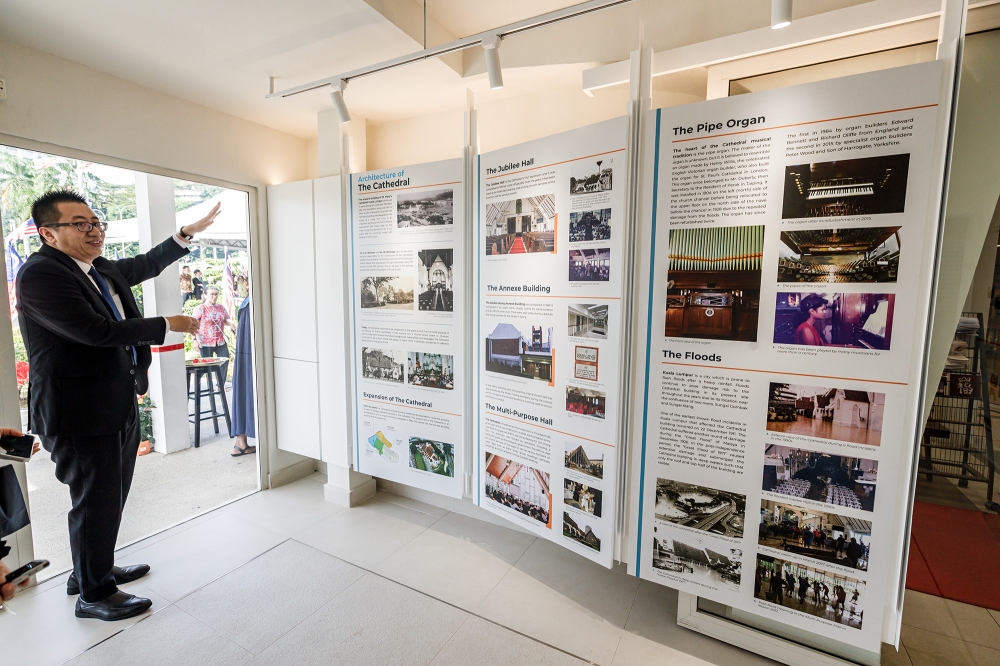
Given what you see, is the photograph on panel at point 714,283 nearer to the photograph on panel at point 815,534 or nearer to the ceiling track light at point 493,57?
the photograph on panel at point 815,534

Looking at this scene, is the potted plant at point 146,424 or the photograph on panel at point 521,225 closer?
the photograph on panel at point 521,225

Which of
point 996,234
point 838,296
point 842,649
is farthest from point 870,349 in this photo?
point 842,649

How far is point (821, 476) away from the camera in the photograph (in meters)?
1.78

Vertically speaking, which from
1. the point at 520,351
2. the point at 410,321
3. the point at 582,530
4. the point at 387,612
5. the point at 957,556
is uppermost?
the point at 410,321

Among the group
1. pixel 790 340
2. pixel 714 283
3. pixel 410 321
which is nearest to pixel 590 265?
pixel 714 283

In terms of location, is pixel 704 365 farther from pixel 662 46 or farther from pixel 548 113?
pixel 548 113

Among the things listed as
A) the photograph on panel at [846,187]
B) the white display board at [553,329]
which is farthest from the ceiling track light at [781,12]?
the white display board at [553,329]

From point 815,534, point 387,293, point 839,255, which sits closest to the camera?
point 839,255

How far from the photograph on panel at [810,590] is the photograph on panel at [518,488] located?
3.35 feet

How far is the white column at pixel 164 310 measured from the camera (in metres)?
3.07

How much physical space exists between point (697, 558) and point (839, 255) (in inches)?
56.2

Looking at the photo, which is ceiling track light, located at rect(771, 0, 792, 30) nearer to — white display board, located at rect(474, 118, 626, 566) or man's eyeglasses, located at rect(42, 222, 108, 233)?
white display board, located at rect(474, 118, 626, 566)

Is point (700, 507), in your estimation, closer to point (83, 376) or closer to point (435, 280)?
point (435, 280)

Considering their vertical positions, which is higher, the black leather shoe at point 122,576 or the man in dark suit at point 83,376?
the man in dark suit at point 83,376
